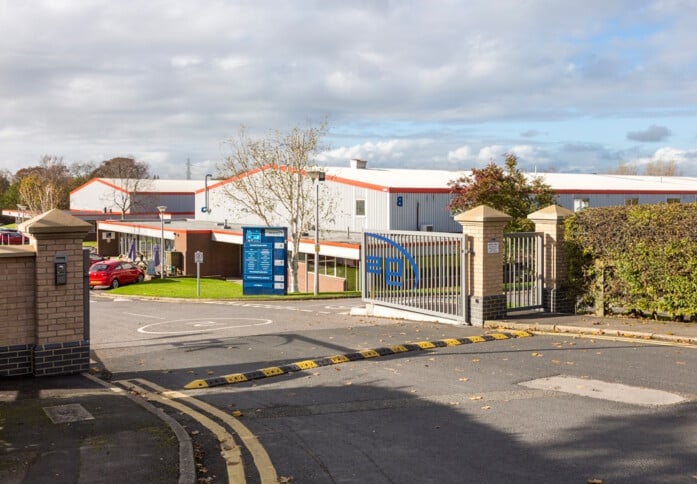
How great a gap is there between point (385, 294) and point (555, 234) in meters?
4.91

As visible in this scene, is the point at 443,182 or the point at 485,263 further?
the point at 443,182

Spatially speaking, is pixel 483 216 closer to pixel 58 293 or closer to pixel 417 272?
pixel 417 272

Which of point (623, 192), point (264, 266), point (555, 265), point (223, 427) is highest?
point (623, 192)

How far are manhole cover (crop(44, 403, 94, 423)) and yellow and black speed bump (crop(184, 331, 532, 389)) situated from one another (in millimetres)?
2057

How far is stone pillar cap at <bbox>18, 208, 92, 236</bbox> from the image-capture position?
36.8ft

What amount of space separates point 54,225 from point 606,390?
841 centimetres

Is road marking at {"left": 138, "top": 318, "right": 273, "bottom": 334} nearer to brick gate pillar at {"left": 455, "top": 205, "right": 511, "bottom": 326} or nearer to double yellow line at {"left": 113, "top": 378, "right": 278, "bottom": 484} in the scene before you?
brick gate pillar at {"left": 455, "top": 205, "right": 511, "bottom": 326}

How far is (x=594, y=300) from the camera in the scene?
1677cm

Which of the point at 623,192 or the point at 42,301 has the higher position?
the point at 623,192

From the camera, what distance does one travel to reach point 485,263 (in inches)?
633

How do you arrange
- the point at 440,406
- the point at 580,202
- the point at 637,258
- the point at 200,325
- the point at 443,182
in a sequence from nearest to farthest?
the point at 440,406 < the point at 637,258 < the point at 200,325 < the point at 443,182 < the point at 580,202

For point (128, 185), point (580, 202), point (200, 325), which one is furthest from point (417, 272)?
point (128, 185)

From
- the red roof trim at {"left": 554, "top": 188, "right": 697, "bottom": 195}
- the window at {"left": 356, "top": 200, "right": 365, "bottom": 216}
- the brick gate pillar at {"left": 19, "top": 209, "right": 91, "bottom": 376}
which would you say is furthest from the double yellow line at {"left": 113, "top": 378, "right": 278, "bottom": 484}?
the red roof trim at {"left": 554, "top": 188, "right": 697, "bottom": 195}

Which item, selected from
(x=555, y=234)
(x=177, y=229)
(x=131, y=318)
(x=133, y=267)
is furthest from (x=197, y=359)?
(x=177, y=229)
